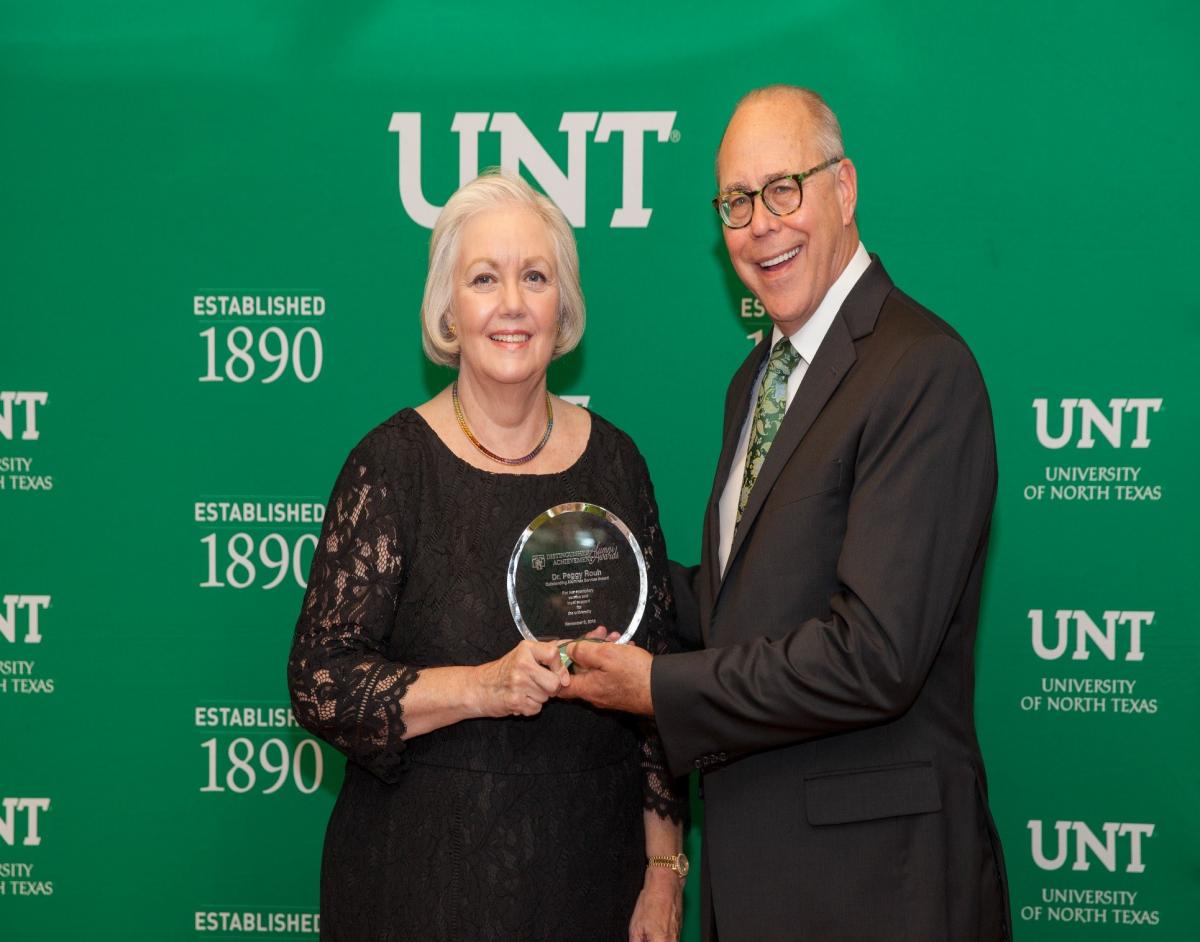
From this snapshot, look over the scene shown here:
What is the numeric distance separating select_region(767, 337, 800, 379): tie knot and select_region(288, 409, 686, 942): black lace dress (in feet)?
1.48

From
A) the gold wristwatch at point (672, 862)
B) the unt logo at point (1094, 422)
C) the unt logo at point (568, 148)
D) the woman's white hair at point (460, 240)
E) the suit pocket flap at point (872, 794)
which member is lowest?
the gold wristwatch at point (672, 862)

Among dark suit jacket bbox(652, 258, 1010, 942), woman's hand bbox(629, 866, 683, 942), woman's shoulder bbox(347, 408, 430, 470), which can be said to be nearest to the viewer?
dark suit jacket bbox(652, 258, 1010, 942)

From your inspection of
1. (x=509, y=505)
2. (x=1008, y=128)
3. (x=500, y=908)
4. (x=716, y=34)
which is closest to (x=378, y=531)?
(x=509, y=505)

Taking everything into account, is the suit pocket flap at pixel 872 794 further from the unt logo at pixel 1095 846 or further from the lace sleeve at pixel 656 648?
the unt logo at pixel 1095 846

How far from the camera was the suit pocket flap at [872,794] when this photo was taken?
193cm

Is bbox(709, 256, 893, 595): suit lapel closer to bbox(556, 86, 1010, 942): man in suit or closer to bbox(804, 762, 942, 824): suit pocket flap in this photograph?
bbox(556, 86, 1010, 942): man in suit

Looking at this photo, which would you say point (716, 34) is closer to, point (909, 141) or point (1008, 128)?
point (909, 141)

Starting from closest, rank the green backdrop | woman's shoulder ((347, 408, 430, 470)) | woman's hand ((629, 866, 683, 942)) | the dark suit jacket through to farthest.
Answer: the dark suit jacket, woman's shoulder ((347, 408, 430, 470)), woman's hand ((629, 866, 683, 942)), the green backdrop

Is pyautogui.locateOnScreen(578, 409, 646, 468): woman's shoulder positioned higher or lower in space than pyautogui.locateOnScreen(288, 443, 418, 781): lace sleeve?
higher

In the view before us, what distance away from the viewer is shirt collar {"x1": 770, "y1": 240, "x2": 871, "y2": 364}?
84.4 inches

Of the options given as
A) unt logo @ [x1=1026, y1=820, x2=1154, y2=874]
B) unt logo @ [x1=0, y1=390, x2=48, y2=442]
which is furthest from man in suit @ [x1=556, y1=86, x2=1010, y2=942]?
unt logo @ [x1=0, y1=390, x2=48, y2=442]

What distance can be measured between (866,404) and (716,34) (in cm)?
144

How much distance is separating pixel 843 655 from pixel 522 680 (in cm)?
51

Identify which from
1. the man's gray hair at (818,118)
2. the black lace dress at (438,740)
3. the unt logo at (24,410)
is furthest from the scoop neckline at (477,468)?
the unt logo at (24,410)
